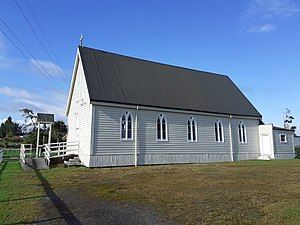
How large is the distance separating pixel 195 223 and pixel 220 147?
23.0 m

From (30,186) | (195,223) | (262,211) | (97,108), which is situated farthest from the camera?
(97,108)

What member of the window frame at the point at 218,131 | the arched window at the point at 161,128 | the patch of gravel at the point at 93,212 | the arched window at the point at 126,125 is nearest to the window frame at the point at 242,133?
the window frame at the point at 218,131

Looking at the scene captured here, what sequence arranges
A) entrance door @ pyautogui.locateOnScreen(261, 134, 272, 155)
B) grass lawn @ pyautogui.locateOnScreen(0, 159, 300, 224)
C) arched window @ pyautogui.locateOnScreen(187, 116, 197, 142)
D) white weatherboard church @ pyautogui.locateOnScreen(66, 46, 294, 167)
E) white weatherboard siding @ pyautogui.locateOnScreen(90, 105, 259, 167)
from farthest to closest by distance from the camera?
entrance door @ pyautogui.locateOnScreen(261, 134, 272, 155) < arched window @ pyautogui.locateOnScreen(187, 116, 197, 142) < white weatherboard church @ pyautogui.locateOnScreen(66, 46, 294, 167) < white weatherboard siding @ pyautogui.locateOnScreen(90, 105, 259, 167) < grass lawn @ pyautogui.locateOnScreen(0, 159, 300, 224)

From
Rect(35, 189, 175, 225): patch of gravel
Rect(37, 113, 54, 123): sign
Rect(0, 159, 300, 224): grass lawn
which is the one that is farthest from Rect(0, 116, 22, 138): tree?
Rect(35, 189, 175, 225): patch of gravel

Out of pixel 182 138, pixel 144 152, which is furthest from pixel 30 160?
pixel 182 138

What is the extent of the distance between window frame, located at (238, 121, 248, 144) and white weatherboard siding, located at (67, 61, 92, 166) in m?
17.5

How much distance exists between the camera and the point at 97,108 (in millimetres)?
22328

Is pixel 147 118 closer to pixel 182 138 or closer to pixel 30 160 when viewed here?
pixel 182 138

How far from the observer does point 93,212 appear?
8695 mm

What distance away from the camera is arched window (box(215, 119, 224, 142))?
29.8m

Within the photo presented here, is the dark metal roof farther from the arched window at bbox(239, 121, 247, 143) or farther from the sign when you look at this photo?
the sign

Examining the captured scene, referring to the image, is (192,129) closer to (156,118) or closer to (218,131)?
(218,131)

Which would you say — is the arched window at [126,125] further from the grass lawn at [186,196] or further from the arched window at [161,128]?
the grass lawn at [186,196]

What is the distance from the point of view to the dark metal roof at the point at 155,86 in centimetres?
2411
